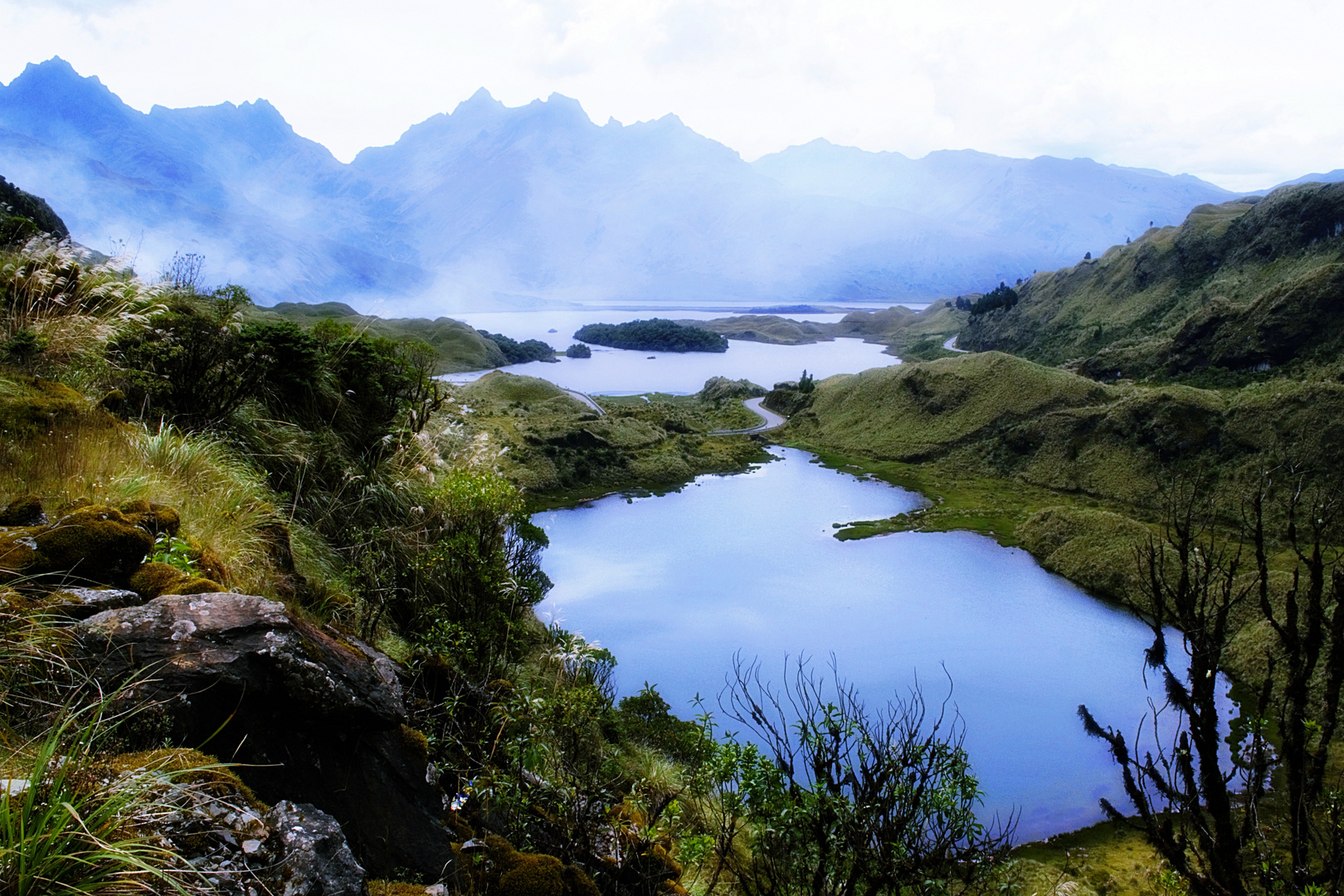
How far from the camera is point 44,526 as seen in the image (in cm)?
404

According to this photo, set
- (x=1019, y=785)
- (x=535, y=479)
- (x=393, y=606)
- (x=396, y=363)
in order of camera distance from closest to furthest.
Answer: (x=393, y=606) < (x=396, y=363) < (x=1019, y=785) < (x=535, y=479)

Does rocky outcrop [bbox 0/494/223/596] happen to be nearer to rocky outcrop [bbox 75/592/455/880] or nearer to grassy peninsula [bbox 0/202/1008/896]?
grassy peninsula [bbox 0/202/1008/896]

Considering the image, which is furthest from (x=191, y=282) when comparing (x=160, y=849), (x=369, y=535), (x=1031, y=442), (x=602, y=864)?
(x=1031, y=442)

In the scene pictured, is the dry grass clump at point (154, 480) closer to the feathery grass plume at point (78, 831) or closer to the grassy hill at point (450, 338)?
the feathery grass plume at point (78, 831)

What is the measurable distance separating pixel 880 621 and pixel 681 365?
80399mm

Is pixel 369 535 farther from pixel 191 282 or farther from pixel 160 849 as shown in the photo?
pixel 160 849

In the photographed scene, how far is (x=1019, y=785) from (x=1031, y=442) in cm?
3664

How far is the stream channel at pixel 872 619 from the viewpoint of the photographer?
58.5 feet

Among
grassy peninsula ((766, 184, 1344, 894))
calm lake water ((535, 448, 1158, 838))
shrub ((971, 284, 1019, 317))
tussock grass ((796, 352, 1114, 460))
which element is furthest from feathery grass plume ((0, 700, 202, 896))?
shrub ((971, 284, 1019, 317))

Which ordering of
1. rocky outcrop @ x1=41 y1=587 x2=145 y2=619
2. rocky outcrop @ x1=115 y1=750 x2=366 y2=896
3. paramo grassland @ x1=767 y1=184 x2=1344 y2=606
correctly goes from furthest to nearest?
1. paramo grassland @ x1=767 y1=184 x2=1344 y2=606
2. rocky outcrop @ x1=41 y1=587 x2=145 y2=619
3. rocky outcrop @ x1=115 y1=750 x2=366 y2=896

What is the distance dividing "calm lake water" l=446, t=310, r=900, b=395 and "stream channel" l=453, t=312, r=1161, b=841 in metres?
41.1

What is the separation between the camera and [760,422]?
212 ft

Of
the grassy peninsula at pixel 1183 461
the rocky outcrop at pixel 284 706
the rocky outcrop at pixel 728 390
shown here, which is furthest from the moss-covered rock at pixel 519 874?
the rocky outcrop at pixel 728 390

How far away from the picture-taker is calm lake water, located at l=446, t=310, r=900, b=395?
8625cm
